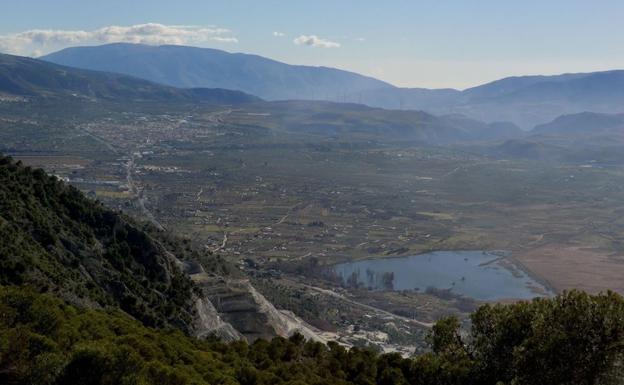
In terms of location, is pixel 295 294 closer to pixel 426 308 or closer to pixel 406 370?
pixel 426 308

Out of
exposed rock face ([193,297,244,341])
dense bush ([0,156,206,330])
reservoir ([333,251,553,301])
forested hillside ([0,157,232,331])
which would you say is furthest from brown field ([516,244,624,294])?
forested hillside ([0,157,232,331])

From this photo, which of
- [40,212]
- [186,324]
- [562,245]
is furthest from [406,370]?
[562,245]

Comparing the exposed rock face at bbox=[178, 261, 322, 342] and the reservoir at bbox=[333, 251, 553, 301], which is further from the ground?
the exposed rock face at bbox=[178, 261, 322, 342]

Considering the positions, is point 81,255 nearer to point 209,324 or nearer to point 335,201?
point 209,324

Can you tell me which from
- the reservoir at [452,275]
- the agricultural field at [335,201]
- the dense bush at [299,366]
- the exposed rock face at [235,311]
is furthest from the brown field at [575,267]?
the dense bush at [299,366]

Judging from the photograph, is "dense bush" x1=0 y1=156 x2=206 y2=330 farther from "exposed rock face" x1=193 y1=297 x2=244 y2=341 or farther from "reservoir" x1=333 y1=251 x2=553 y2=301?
"reservoir" x1=333 y1=251 x2=553 y2=301

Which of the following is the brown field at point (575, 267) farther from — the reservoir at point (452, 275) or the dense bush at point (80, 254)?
the dense bush at point (80, 254)
